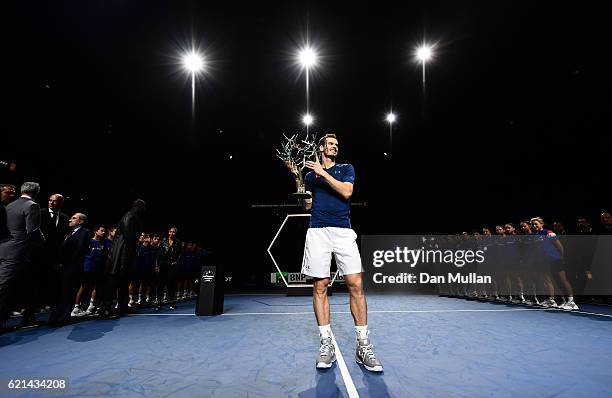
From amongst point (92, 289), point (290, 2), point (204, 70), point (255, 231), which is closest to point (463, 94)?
point (290, 2)

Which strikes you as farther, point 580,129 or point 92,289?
point 580,129

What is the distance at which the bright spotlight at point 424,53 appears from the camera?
6.43 metres

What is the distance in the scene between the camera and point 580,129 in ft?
25.8

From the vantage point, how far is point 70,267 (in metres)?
4.12

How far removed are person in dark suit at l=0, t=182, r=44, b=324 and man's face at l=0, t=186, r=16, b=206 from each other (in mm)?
295

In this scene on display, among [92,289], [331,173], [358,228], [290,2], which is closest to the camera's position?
[331,173]

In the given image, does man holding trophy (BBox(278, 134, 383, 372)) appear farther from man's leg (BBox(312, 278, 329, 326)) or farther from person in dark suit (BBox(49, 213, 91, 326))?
person in dark suit (BBox(49, 213, 91, 326))

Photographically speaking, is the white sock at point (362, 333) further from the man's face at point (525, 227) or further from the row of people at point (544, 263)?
the man's face at point (525, 227)

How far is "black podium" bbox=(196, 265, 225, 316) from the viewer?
4832 mm

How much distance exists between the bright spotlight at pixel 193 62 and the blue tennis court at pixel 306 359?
5.49m

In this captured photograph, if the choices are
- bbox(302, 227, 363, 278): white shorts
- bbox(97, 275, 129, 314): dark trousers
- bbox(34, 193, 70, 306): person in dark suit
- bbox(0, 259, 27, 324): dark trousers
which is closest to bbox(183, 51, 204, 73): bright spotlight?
bbox(34, 193, 70, 306): person in dark suit

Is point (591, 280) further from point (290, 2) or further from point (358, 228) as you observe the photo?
point (358, 228)

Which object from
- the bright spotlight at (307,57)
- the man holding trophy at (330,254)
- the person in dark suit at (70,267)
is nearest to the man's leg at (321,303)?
the man holding trophy at (330,254)

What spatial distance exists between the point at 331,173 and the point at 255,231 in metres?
16.3
